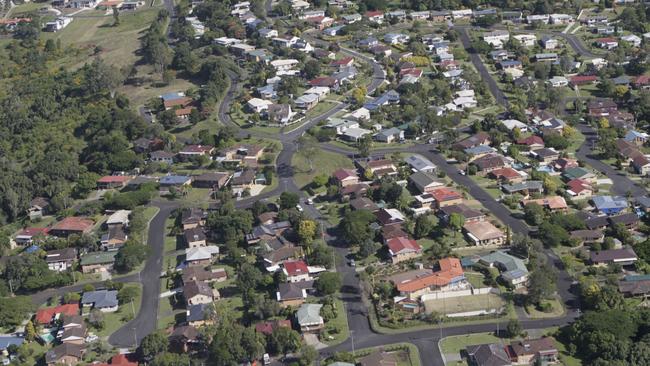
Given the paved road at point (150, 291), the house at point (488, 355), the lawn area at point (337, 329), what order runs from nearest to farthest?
the house at point (488, 355) < the lawn area at point (337, 329) < the paved road at point (150, 291)

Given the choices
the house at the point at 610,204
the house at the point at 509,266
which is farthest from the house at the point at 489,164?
the house at the point at 509,266

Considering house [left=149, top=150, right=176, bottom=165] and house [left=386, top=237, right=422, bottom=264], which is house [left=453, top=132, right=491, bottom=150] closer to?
house [left=386, top=237, right=422, bottom=264]

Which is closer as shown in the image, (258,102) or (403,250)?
(403,250)

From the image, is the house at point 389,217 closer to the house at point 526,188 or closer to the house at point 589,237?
the house at point 526,188

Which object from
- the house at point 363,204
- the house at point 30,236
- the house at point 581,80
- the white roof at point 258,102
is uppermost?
the white roof at point 258,102

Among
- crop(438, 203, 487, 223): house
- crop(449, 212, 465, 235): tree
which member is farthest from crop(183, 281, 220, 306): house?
crop(438, 203, 487, 223): house

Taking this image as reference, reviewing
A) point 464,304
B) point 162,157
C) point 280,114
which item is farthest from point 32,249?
point 464,304

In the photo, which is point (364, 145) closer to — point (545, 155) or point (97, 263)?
point (545, 155)
